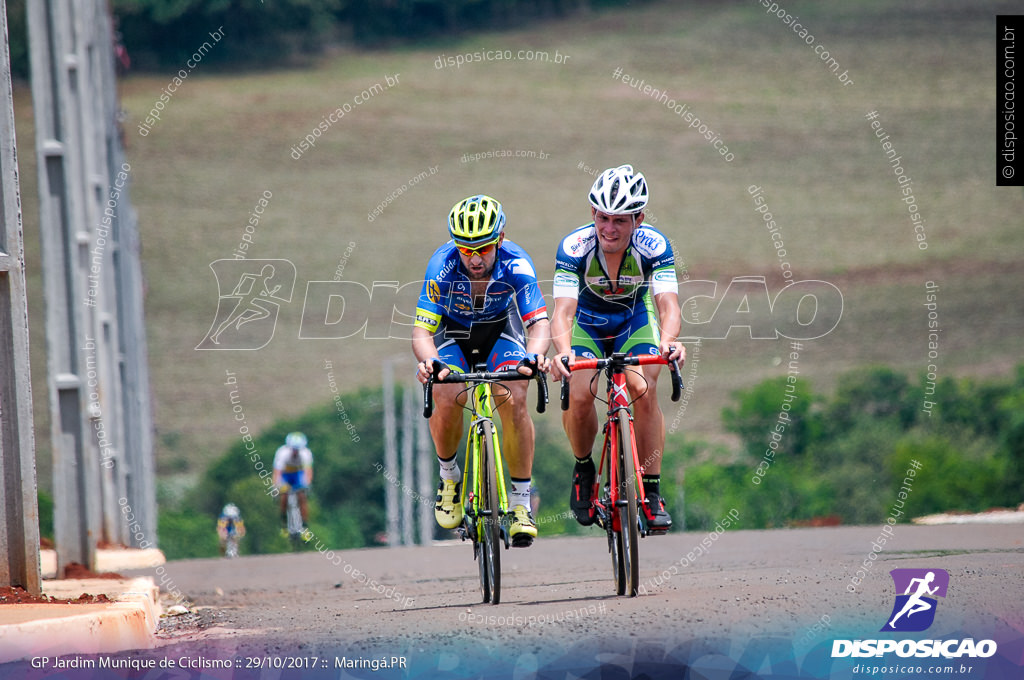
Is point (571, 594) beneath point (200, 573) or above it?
above

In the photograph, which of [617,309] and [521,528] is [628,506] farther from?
[617,309]

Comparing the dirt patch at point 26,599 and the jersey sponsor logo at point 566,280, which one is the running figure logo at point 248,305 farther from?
the jersey sponsor logo at point 566,280

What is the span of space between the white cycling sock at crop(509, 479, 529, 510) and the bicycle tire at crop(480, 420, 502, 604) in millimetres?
357

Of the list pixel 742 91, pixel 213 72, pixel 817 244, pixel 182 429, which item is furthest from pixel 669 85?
pixel 182 429

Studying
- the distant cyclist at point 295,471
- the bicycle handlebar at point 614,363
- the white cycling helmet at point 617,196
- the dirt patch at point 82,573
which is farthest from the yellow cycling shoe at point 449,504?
the distant cyclist at point 295,471

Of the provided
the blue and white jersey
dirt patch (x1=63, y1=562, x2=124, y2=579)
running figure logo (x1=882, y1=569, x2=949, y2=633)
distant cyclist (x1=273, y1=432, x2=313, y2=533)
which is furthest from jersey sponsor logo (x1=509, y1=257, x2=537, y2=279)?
distant cyclist (x1=273, y1=432, x2=313, y2=533)

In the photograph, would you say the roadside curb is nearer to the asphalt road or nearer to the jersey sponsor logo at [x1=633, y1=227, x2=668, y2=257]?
the asphalt road

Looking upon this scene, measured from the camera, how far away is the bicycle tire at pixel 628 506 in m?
7.25

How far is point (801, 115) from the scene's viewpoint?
71.6 m

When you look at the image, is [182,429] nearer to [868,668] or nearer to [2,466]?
[2,466]

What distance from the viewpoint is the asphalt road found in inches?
233

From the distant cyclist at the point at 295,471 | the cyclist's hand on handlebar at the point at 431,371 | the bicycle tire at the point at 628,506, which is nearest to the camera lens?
the bicycle tire at the point at 628,506

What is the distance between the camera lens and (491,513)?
24.5ft

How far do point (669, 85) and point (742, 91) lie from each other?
165 inches
